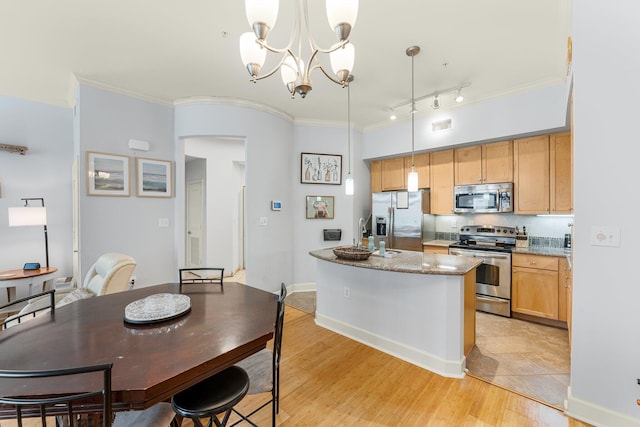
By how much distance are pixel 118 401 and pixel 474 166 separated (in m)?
4.20

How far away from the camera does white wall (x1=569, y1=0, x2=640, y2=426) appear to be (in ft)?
5.09

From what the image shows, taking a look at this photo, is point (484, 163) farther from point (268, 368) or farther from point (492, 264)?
point (268, 368)

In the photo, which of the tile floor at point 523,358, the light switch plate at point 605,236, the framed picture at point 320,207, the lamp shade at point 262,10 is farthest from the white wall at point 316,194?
the light switch plate at point 605,236

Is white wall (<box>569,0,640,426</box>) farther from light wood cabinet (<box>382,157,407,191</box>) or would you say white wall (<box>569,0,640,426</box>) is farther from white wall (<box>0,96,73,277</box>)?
white wall (<box>0,96,73,277</box>)

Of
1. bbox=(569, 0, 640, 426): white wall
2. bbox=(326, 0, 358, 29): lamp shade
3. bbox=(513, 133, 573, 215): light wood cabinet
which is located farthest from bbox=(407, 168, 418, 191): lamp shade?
bbox=(513, 133, 573, 215): light wood cabinet

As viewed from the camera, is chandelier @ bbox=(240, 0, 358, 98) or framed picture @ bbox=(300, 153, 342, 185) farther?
framed picture @ bbox=(300, 153, 342, 185)

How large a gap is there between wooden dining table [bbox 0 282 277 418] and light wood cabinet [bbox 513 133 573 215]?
3.39 metres

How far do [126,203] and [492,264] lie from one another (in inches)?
183

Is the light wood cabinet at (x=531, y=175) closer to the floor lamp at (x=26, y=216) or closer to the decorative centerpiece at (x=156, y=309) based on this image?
the decorative centerpiece at (x=156, y=309)

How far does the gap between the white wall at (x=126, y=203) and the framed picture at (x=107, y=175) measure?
53 millimetres

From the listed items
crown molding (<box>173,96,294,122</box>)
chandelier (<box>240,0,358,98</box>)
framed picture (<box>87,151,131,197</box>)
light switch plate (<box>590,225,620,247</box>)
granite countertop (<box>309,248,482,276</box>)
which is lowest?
granite countertop (<box>309,248,482,276</box>)

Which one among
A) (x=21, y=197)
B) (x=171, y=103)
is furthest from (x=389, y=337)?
(x=21, y=197)

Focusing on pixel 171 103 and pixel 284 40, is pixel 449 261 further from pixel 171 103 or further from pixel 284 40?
pixel 171 103

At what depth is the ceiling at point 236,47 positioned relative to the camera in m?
2.01
